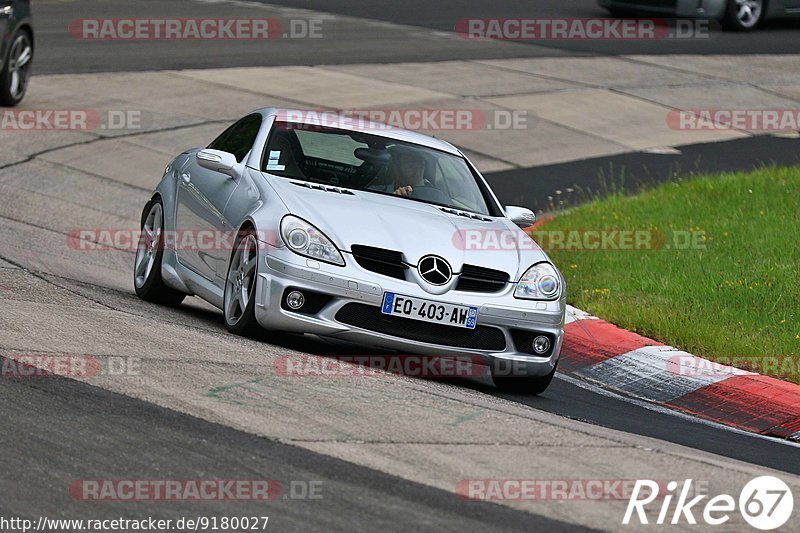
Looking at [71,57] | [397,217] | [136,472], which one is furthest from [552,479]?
[71,57]

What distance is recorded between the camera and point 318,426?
6414 mm

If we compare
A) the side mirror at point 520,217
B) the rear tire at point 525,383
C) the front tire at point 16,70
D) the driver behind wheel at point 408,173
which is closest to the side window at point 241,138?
the driver behind wheel at point 408,173

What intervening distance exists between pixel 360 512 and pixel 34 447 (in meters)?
1.36

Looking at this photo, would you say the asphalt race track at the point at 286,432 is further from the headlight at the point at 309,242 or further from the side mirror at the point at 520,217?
the side mirror at the point at 520,217

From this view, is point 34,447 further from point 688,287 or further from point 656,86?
point 656,86

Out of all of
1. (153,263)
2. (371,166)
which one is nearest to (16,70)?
(153,263)

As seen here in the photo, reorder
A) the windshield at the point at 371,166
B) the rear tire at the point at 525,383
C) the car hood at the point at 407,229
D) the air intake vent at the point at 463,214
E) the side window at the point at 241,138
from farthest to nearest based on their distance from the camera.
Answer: the side window at the point at 241,138
the windshield at the point at 371,166
the air intake vent at the point at 463,214
the rear tire at the point at 525,383
the car hood at the point at 407,229

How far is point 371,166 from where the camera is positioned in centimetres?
930

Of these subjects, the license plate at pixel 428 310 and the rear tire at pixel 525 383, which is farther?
the rear tire at pixel 525 383

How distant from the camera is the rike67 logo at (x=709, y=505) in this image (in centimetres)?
567

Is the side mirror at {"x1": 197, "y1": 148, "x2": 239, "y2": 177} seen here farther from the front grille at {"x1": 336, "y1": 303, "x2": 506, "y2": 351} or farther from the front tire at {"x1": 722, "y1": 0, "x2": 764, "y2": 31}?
the front tire at {"x1": 722, "y1": 0, "x2": 764, "y2": 31}

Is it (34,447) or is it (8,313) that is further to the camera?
(8,313)

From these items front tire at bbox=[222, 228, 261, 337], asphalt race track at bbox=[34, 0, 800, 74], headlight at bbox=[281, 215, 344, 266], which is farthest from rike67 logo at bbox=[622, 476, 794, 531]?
asphalt race track at bbox=[34, 0, 800, 74]

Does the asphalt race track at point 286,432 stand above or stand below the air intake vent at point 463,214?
below
